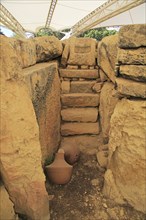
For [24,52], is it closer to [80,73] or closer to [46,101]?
[46,101]

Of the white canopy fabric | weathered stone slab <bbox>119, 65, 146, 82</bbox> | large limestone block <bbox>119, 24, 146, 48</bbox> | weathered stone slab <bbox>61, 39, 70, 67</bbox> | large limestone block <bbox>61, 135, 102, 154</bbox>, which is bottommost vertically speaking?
large limestone block <bbox>61, 135, 102, 154</bbox>

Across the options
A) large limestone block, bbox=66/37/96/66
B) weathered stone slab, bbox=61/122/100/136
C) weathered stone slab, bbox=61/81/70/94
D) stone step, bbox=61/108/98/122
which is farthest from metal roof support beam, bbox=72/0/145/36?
weathered stone slab, bbox=61/122/100/136

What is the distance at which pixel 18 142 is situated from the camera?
1.41m

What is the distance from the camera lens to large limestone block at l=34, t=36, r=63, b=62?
2863 mm

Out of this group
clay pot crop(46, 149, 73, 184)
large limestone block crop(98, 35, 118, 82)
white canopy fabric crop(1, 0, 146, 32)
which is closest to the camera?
clay pot crop(46, 149, 73, 184)

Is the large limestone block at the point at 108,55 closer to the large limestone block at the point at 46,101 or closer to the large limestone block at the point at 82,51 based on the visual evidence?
the large limestone block at the point at 82,51

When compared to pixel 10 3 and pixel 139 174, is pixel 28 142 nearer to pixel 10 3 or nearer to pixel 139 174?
pixel 139 174

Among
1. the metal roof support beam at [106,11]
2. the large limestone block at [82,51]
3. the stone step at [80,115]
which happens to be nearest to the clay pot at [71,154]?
the stone step at [80,115]

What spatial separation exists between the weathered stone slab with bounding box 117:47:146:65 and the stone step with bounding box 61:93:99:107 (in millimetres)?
1392

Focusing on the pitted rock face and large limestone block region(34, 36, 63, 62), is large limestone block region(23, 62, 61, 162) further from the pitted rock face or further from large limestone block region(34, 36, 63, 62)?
the pitted rock face

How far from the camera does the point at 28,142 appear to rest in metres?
1.47

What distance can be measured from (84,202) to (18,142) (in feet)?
3.50

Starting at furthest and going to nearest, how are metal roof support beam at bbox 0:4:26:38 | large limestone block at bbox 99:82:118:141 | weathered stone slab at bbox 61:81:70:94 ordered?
metal roof support beam at bbox 0:4:26:38 → weathered stone slab at bbox 61:81:70:94 → large limestone block at bbox 99:82:118:141

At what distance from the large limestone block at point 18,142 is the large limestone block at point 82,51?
1981mm
